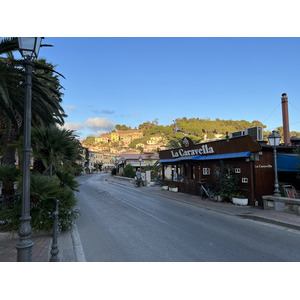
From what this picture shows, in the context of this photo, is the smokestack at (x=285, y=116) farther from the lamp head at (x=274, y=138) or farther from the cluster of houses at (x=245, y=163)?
the lamp head at (x=274, y=138)

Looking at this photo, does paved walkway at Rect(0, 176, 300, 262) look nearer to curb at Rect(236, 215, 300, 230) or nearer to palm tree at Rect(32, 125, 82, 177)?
curb at Rect(236, 215, 300, 230)

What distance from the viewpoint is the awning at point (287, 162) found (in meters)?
11.9

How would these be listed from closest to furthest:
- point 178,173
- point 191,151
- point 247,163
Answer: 1. point 247,163
2. point 191,151
3. point 178,173

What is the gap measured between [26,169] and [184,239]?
4485 millimetres

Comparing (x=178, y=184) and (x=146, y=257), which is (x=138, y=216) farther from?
(x=178, y=184)

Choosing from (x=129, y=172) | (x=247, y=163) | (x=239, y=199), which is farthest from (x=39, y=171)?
(x=129, y=172)

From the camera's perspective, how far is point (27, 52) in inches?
161

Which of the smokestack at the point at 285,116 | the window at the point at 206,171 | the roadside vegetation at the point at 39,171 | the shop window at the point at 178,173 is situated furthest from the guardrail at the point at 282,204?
the smokestack at the point at 285,116

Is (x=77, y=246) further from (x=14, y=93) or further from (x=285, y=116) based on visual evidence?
(x=285, y=116)

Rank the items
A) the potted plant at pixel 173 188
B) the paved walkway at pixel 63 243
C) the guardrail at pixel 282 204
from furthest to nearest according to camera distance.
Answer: the potted plant at pixel 173 188 < the guardrail at pixel 282 204 < the paved walkway at pixel 63 243

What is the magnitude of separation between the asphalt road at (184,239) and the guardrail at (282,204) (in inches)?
87.9

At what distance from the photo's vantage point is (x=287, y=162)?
469 inches

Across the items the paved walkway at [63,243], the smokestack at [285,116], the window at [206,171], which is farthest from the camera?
the smokestack at [285,116]

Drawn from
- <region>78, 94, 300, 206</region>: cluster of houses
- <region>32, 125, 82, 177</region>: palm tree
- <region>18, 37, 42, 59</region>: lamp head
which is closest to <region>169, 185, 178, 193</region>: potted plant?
<region>78, 94, 300, 206</region>: cluster of houses
